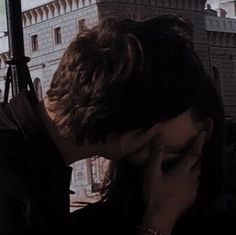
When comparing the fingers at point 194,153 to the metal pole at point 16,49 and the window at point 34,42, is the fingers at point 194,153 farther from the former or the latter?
the window at point 34,42

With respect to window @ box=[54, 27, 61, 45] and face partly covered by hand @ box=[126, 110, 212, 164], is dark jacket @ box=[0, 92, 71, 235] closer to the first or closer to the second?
face partly covered by hand @ box=[126, 110, 212, 164]

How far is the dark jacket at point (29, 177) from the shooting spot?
896 millimetres

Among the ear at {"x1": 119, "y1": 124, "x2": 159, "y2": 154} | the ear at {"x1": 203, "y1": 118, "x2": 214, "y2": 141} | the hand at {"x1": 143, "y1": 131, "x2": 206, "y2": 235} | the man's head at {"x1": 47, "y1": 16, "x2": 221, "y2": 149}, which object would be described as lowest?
the hand at {"x1": 143, "y1": 131, "x2": 206, "y2": 235}

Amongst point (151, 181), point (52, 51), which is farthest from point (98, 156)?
point (52, 51)

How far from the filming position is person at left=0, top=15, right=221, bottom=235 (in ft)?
2.99

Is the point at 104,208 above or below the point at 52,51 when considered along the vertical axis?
below

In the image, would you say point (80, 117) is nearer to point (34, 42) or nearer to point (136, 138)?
point (136, 138)

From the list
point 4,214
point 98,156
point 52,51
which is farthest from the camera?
point 52,51

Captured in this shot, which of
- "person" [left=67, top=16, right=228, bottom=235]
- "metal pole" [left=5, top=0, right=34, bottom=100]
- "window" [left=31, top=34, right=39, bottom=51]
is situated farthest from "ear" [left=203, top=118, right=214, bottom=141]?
"window" [left=31, top=34, right=39, bottom=51]

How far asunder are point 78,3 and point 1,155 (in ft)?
77.2

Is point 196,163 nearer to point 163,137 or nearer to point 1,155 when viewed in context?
point 163,137

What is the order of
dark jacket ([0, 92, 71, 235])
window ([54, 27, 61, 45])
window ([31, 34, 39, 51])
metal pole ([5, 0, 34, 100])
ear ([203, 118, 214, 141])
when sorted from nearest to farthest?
dark jacket ([0, 92, 71, 235])
ear ([203, 118, 214, 141])
metal pole ([5, 0, 34, 100])
window ([54, 27, 61, 45])
window ([31, 34, 39, 51])

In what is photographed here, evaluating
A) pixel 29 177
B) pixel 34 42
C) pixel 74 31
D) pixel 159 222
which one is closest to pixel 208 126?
pixel 159 222

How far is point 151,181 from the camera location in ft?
3.27
